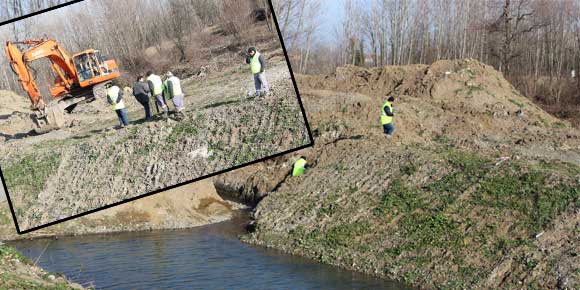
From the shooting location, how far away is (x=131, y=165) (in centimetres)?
990

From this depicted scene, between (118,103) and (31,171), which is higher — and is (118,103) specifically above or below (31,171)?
above

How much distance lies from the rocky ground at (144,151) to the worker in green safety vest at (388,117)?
11.8 metres

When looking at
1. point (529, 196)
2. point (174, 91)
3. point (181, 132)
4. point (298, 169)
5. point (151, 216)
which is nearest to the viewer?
point (174, 91)

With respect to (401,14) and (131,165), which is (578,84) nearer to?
(401,14)

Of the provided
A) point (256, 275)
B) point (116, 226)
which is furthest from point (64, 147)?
point (116, 226)

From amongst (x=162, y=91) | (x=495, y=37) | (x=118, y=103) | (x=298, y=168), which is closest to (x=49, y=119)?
(x=118, y=103)

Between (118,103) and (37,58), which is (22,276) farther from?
(37,58)

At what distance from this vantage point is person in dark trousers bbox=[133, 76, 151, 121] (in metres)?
9.81

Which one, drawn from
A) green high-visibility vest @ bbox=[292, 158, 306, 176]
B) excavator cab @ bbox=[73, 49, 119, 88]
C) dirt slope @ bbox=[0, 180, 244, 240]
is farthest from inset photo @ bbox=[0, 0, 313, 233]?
green high-visibility vest @ bbox=[292, 158, 306, 176]

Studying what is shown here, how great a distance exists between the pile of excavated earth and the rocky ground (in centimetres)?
812

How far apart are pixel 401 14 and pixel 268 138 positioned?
41.2 m

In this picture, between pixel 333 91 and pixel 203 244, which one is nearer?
pixel 203 244

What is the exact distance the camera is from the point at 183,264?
1912 centimetres

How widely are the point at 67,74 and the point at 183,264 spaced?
6.32 metres
